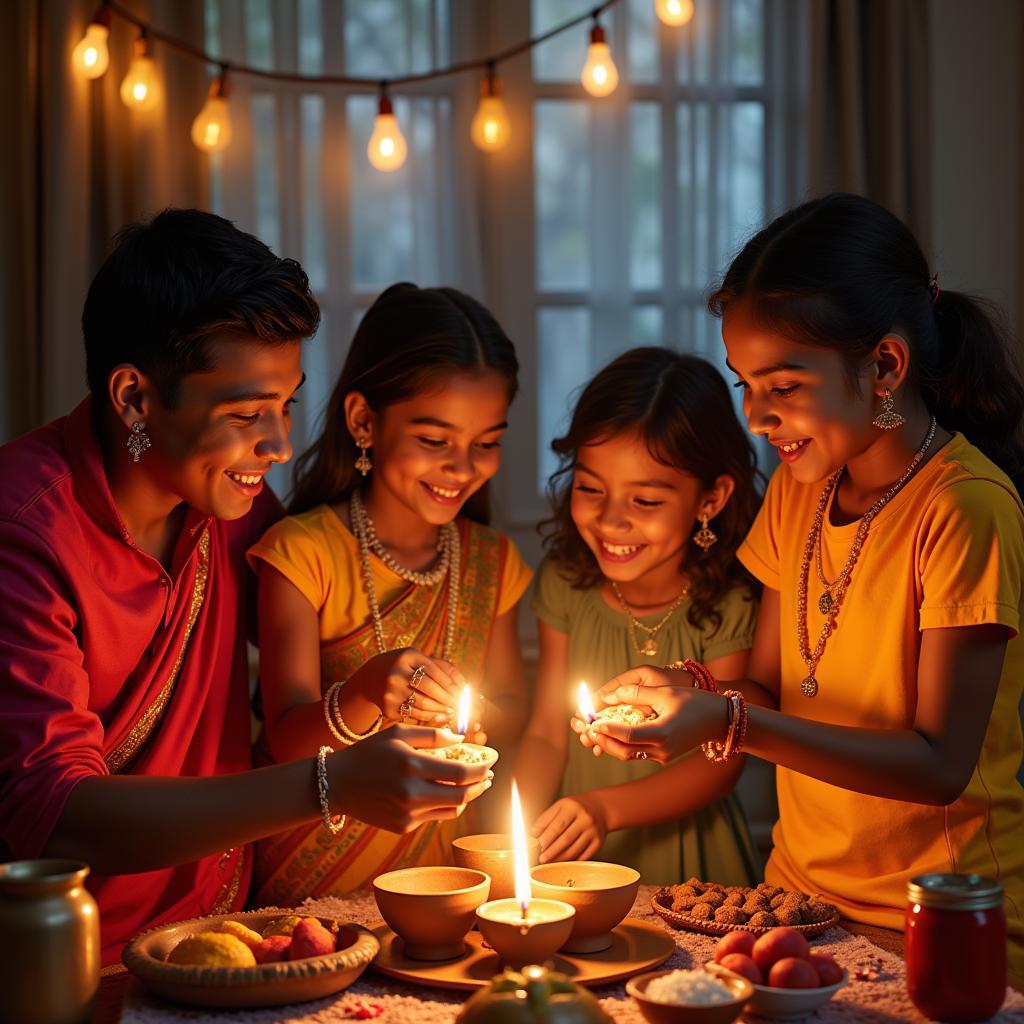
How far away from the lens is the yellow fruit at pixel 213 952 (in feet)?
4.47

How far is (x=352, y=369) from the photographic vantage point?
7.94ft

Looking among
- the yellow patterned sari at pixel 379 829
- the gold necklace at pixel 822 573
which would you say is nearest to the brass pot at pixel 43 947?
the yellow patterned sari at pixel 379 829

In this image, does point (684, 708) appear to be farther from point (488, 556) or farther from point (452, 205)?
point (452, 205)

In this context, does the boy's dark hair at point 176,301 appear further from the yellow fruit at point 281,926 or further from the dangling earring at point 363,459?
the yellow fruit at point 281,926

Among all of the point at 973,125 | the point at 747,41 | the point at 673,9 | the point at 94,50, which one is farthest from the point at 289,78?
the point at 973,125

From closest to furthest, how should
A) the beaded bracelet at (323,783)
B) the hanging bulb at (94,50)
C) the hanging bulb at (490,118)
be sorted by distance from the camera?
the beaded bracelet at (323,783) → the hanging bulb at (94,50) → the hanging bulb at (490,118)

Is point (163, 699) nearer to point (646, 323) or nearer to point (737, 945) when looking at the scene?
point (737, 945)

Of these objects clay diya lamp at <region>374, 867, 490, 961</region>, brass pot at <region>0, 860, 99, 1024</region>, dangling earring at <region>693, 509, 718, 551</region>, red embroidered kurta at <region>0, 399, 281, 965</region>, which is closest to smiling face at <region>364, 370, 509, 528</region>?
red embroidered kurta at <region>0, 399, 281, 965</region>

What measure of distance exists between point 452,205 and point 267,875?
2.23m

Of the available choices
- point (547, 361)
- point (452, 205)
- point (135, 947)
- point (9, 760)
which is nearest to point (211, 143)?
point (452, 205)

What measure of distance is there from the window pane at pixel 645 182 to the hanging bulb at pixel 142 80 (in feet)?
4.59

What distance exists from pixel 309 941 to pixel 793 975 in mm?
511

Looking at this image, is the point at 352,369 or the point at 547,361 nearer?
the point at 352,369

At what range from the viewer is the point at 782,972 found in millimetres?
1305
